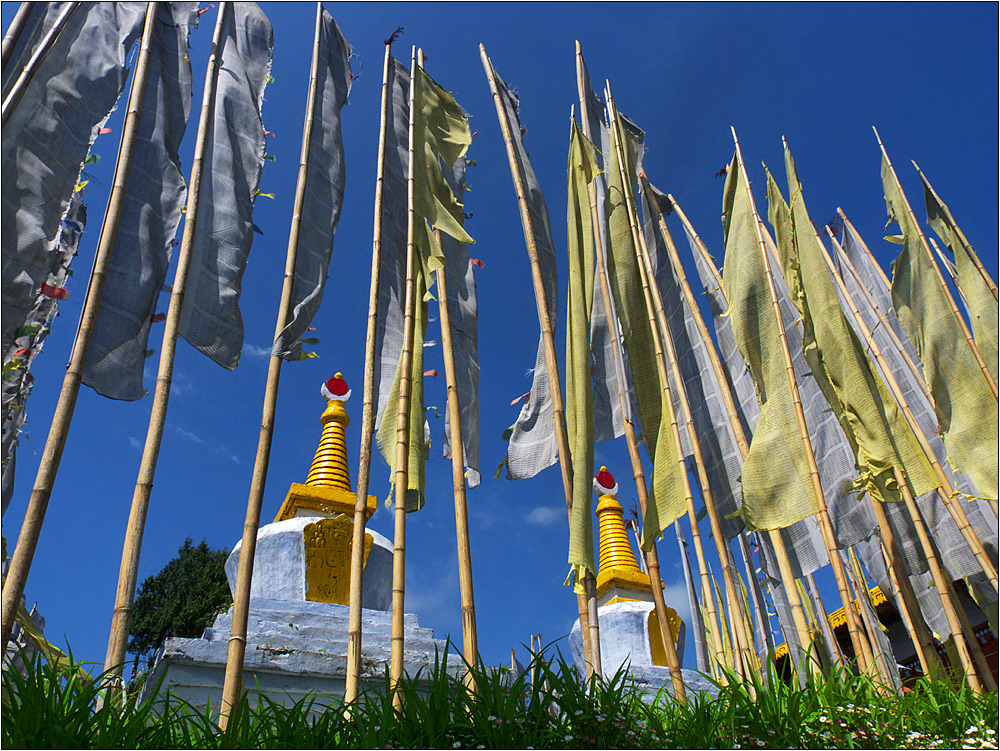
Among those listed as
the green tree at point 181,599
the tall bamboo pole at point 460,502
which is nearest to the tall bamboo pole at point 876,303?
the tall bamboo pole at point 460,502

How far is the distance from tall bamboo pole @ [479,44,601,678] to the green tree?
39.4 ft

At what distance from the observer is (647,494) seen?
4.83 metres

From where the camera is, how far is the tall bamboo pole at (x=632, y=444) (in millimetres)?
4125

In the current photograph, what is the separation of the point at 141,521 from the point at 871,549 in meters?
6.56

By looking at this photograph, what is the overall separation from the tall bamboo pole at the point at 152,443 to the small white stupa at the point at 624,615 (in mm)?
6574

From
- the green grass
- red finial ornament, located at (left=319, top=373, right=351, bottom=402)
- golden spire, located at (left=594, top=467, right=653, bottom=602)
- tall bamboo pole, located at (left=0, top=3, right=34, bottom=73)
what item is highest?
red finial ornament, located at (left=319, top=373, right=351, bottom=402)

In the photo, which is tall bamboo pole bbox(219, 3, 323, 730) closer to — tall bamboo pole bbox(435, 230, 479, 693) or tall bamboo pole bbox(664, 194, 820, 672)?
tall bamboo pole bbox(435, 230, 479, 693)

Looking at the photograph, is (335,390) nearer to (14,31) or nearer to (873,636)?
(14,31)

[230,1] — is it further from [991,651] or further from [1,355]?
[991,651]

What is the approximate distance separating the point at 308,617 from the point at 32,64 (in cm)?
440

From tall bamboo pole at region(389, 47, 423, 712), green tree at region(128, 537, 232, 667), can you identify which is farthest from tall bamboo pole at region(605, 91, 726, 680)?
green tree at region(128, 537, 232, 667)

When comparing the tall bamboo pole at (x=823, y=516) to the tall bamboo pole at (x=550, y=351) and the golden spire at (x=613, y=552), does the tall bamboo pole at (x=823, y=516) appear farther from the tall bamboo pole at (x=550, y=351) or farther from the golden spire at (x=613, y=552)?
the golden spire at (x=613, y=552)

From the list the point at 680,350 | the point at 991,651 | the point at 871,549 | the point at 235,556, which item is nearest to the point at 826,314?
the point at 680,350

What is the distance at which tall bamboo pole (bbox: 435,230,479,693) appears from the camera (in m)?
3.82
